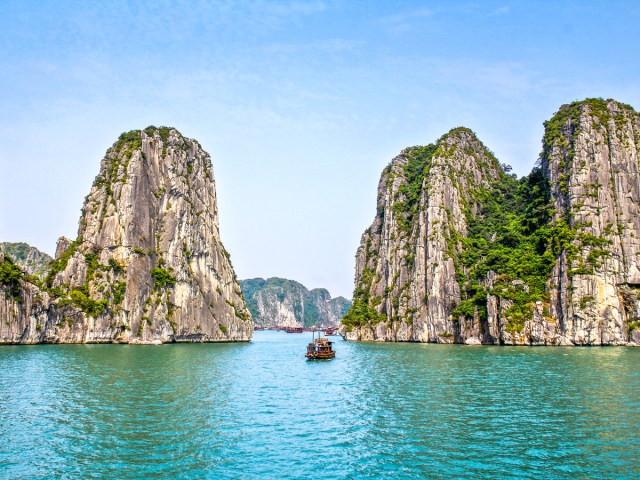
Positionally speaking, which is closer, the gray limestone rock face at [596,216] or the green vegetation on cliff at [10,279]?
the green vegetation on cliff at [10,279]

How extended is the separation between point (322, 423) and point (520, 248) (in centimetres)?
8335

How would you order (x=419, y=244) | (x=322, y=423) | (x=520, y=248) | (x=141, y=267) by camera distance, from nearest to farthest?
(x=322, y=423)
(x=520, y=248)
(x=141, y=267)
(x=419, y=244)

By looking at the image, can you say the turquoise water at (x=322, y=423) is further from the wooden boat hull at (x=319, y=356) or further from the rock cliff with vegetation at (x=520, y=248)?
the rock cliff with vegetation at (x=520, y=248)

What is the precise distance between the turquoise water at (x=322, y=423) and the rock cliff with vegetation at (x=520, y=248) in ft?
130

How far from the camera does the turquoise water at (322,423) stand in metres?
22.7

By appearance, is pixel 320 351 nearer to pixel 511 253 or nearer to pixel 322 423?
pixel 322 423

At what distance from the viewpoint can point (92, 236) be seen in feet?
375

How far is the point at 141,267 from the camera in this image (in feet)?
374

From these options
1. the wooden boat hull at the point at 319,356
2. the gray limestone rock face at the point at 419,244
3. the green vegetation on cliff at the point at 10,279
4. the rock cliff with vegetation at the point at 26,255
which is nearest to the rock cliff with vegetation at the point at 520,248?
the gray limestone rock face at the point at 419,244

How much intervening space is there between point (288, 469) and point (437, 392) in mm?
20216

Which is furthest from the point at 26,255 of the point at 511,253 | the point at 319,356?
Result: the point at 511,253

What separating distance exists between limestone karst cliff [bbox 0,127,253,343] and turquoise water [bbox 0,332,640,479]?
4747cm

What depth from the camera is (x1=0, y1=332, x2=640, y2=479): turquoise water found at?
22656mm

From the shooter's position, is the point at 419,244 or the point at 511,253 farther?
the point at 419,244
